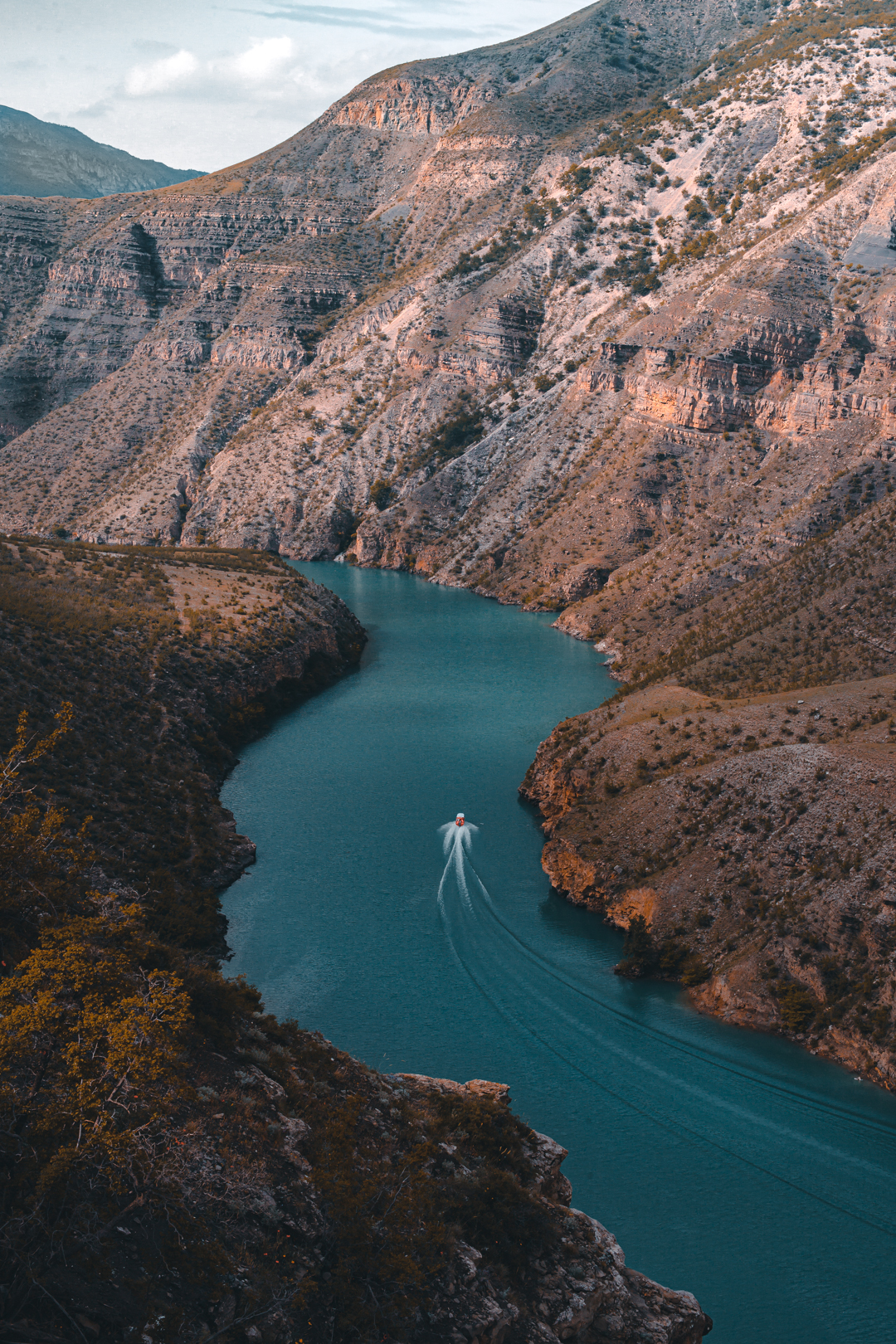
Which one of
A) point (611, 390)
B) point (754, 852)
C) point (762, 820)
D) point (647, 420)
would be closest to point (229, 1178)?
point (754, 852)

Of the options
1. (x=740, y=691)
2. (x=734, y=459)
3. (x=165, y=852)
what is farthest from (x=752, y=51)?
(x=165, y=852)

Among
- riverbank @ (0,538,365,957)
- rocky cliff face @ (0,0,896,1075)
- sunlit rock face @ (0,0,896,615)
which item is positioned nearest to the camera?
riverbank @ (0,538,365,957)

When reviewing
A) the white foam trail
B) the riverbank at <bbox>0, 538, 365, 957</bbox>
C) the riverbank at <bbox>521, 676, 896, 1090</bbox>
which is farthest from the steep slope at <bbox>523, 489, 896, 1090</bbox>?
the riverbank at <bbox>0, 538, 365, 957</bbox>

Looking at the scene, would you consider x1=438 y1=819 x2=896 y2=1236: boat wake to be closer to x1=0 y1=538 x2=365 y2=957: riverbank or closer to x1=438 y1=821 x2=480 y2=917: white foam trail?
x1=438 y1=821 x2=480 y2=917: white foam trail

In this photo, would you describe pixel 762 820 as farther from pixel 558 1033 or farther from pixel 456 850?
pixel 456 850

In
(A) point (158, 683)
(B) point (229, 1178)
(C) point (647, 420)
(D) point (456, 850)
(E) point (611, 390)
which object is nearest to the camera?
(B) point (229, 1178)

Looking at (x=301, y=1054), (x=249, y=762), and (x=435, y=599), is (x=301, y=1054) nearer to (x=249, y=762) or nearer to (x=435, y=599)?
(x=249, y=762)
